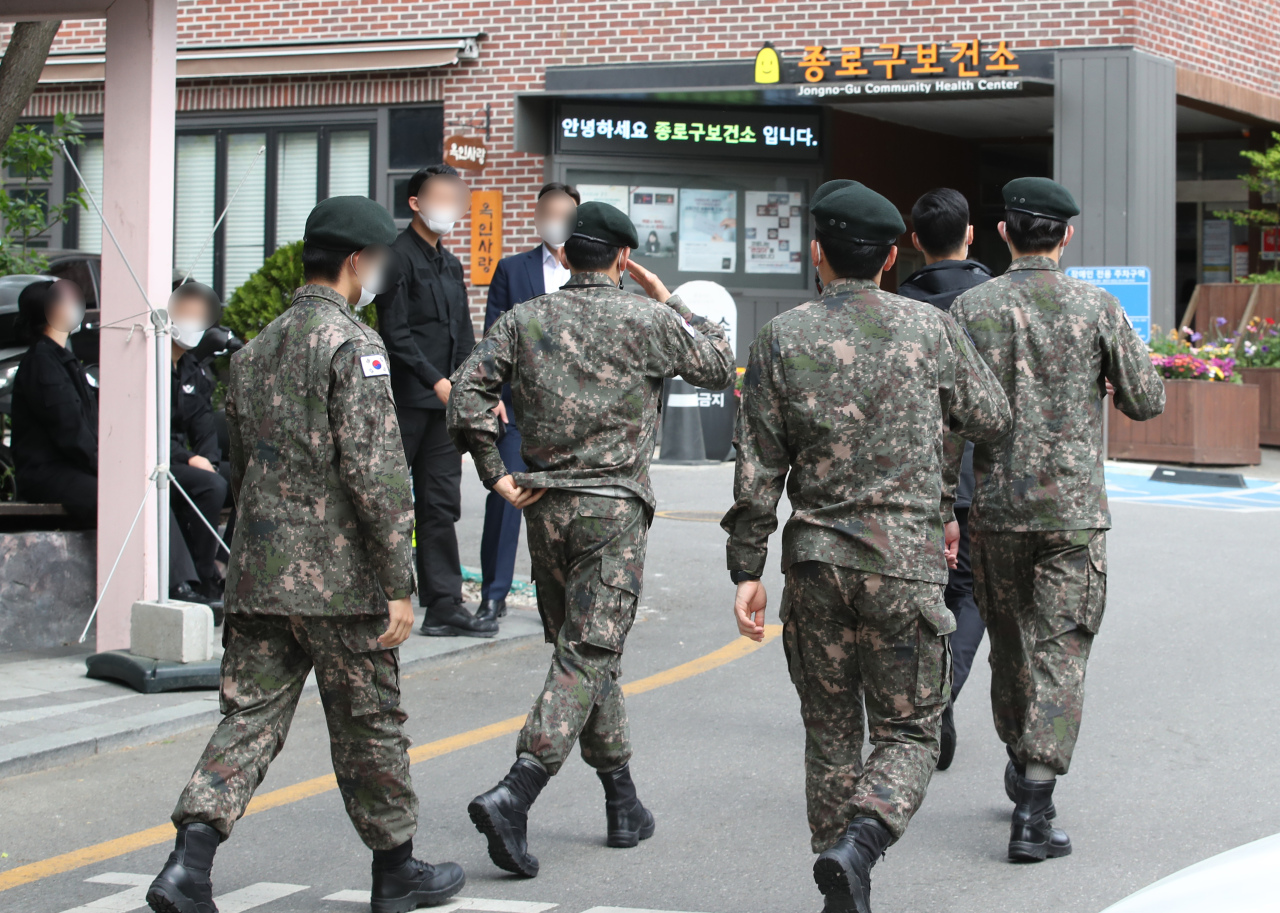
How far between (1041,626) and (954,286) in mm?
1233

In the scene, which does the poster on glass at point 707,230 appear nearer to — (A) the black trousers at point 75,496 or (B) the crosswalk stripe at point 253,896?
(A) the black trousers at point 75,496

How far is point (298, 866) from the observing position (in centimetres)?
427

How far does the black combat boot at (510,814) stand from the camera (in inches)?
156

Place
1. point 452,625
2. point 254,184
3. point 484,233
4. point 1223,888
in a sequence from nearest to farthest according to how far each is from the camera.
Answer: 1. point 1223,888
2. point 452,625
3. point 484,233
4. point 254,184

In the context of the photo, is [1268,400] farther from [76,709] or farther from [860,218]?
[860,218]

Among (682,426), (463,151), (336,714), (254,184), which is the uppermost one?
(463,151)

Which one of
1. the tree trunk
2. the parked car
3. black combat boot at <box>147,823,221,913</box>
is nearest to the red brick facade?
the tree trunk

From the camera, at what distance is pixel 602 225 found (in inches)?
174

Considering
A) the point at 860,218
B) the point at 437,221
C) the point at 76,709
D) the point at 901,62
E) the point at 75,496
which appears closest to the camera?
the point at 860,218

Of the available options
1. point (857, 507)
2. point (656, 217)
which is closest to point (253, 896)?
point (857, 507)

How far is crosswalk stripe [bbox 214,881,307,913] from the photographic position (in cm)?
393

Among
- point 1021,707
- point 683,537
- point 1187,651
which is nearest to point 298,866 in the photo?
point 1021,707

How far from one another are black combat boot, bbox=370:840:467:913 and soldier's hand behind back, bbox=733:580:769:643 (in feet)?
3.42

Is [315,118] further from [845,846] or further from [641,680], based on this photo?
[845,846]
